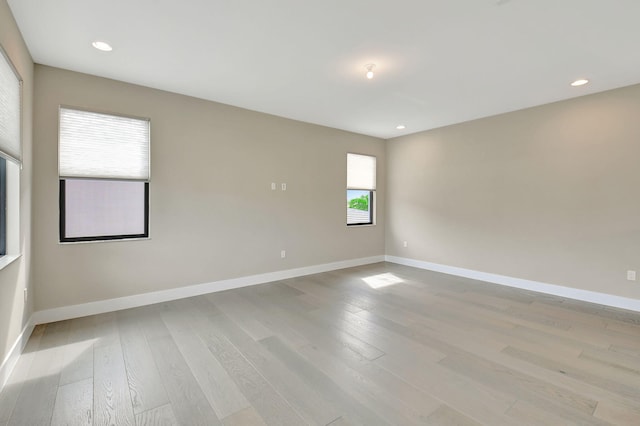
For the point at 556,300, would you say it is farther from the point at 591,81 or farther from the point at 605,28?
the point at 605,28

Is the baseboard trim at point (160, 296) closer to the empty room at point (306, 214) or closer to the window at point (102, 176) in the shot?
the empty room at point (306, 214)

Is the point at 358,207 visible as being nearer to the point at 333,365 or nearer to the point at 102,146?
the point at 333,365

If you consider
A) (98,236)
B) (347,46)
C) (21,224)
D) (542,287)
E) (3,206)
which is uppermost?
(347,46)

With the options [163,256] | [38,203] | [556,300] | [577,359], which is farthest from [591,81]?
[38,203]

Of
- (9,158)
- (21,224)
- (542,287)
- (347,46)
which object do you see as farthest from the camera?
(542,287)

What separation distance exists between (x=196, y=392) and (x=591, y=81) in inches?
196

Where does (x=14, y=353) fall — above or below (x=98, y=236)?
below

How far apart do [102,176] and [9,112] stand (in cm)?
117

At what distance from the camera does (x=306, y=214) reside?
5070mm

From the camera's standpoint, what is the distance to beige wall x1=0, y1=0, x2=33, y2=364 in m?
2.05

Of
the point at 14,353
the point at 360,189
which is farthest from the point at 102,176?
the point at 360,189

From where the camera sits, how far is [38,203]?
297cm

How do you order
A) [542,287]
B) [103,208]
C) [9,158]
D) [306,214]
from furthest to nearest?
1. [306,214]
2. [542,287]
3. [103,208]
4. [9,158]

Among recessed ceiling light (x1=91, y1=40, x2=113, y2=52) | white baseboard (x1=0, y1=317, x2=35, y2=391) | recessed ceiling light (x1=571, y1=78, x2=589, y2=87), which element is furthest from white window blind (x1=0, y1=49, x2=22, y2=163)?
recessed ceiling light (x1=571, y1=78, x2=589, y2=87)
